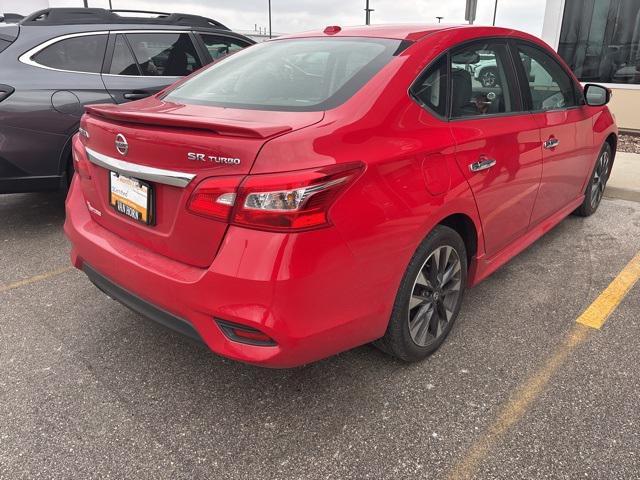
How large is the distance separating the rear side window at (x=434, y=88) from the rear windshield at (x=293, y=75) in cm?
18

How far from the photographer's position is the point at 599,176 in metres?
4.63

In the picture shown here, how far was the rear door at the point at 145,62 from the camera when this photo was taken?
179 inches

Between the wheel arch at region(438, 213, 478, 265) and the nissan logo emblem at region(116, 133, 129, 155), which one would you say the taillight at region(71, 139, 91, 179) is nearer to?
the nissan logo emblem at region(116, 133, 129, 155)

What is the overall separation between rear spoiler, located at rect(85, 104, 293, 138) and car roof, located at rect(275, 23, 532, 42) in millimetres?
1011

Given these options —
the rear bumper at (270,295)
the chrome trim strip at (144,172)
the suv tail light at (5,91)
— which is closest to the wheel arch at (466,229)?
the rear bumper at (270,295)

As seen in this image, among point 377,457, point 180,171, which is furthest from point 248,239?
point 377,457

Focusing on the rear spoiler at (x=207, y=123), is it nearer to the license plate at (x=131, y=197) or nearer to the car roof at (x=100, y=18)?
the license plate at (x=131, y=197)

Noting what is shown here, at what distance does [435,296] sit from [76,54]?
3.75 metres

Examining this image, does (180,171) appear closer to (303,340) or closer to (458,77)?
(303,340)

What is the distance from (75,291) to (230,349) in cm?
192

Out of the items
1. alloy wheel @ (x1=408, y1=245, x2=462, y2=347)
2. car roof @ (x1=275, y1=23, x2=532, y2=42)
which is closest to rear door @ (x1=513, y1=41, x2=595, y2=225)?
car roof @ (x1=275, y1=23, x2=532, y2=42)

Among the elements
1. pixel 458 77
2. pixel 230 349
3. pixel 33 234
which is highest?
pixel 458 77

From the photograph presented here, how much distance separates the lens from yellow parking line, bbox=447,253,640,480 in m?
1.98

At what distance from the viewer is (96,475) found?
1.90 metres
